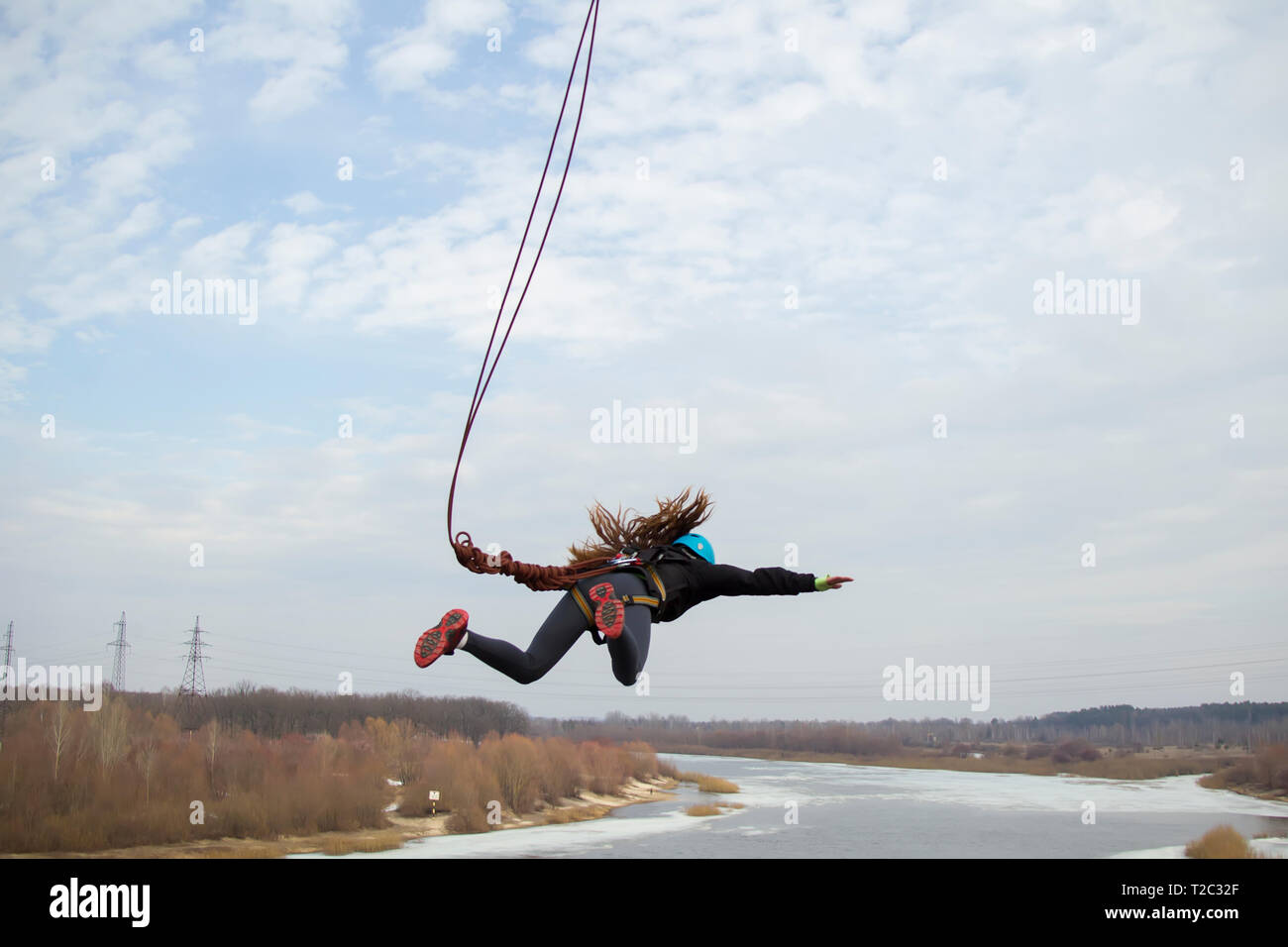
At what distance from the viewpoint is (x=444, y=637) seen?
625 cm

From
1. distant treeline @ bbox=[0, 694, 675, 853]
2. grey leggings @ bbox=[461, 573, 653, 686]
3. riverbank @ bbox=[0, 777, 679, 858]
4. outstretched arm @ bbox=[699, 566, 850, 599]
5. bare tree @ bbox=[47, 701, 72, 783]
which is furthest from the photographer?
bare tree @ bbox=[47, 701, 72, 783]

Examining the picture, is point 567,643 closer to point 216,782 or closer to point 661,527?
point 661,527

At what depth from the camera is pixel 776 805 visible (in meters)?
89.9

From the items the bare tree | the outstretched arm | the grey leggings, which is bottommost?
the bare tree

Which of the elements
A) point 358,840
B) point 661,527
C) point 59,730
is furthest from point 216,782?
point 661,527

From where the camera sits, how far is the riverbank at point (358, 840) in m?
45.5

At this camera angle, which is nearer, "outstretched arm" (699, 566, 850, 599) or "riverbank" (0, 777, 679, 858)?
"outstretched arm" (699, 566, 850, 599)

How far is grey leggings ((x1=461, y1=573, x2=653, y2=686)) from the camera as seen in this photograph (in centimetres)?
645

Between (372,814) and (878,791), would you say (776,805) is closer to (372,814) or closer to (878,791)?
(878,791)

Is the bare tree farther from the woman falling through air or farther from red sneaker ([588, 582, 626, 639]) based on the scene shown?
red sneaker ([588, 582, 626, 639])

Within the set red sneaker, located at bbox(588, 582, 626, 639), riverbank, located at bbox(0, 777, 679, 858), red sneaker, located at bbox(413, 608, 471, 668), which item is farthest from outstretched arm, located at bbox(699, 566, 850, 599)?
riverbank, located at bbox(0, 777, 679, 858)

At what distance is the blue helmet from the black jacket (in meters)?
0.06

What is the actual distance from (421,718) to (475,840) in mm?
43112
